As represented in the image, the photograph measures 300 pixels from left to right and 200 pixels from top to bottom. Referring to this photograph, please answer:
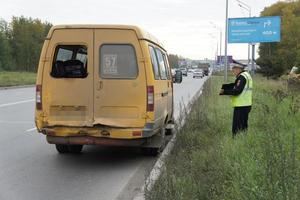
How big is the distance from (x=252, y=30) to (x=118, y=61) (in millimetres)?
28399

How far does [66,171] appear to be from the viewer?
313 inches

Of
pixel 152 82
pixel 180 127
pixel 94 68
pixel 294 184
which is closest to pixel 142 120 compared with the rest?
pixel 152 82

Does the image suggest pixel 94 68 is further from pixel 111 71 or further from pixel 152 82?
pixel 152 82

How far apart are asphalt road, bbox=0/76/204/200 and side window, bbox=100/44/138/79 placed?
4.94ft

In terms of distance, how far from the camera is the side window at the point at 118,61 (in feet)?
27.3

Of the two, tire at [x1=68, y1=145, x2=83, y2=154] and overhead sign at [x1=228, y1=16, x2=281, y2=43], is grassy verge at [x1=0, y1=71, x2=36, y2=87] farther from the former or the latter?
tire at [x1=68, y1=145, x2=83, y2=154]

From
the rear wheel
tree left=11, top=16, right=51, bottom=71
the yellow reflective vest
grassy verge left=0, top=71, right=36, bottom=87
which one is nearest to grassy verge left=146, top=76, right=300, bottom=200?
the yellow reflective vest

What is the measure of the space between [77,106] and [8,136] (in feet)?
12.5

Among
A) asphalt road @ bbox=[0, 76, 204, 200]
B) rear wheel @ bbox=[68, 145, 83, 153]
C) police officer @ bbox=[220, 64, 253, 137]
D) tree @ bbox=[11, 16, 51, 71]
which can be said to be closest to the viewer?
asphalt road @ bbox=[0, 76, 204, 200]

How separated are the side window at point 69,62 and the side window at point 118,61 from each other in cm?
36

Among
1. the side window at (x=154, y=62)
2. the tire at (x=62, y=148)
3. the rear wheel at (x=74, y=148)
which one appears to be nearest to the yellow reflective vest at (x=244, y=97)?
the side window at (x=154, y=62)

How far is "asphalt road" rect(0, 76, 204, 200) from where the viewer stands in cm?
662

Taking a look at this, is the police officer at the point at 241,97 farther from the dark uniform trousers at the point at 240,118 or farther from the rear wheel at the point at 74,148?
the rear wheel at the point at 74,148

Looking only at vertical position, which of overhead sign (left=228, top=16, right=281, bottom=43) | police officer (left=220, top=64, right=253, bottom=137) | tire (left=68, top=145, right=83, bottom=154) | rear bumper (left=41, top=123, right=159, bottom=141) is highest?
overhead sign (left=228, top=16, right=281, bottom=43)
